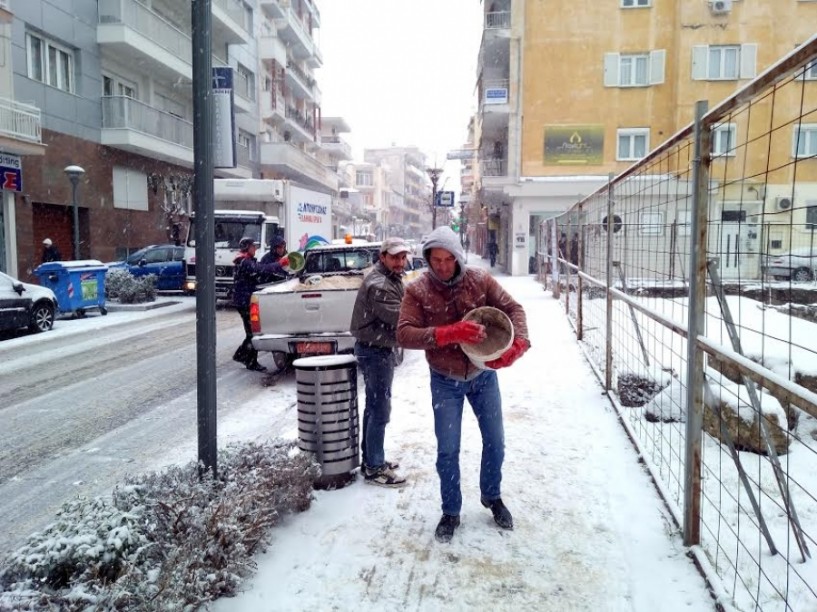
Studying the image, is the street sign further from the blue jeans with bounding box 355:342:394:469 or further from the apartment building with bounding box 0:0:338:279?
the blue jeans with bounding box 355:342:394:469

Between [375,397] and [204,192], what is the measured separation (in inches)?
74.4

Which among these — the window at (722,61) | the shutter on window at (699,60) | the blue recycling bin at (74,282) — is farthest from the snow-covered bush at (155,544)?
the window at (722,61)

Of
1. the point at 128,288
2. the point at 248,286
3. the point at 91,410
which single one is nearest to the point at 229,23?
the point at 128,288

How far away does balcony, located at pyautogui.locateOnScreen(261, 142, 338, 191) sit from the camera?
3788 centimetres

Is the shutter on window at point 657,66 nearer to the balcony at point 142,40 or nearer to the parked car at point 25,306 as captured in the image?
the balcony at point 142,40

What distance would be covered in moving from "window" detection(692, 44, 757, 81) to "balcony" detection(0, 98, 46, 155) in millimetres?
24257

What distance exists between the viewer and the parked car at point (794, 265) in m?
2.35

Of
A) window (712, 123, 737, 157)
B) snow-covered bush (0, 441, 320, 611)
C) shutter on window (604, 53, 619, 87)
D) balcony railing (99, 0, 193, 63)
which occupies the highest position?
balcony railing (99, 0, 193, 63)

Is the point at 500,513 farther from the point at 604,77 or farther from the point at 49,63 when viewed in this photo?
the point at 604,77

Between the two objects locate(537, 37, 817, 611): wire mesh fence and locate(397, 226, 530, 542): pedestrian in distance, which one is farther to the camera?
locate(397, 226, 530, 542): pedestrian in distance

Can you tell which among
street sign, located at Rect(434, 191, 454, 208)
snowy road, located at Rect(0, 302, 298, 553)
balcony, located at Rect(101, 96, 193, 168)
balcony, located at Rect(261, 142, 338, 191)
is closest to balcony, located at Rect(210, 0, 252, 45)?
balcony, located at Rect(261, 142, 338, 191)

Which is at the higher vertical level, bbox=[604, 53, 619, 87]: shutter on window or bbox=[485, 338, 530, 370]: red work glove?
bbox=[604, 53, 619, 87]: shutter on window

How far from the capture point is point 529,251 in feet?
93.4

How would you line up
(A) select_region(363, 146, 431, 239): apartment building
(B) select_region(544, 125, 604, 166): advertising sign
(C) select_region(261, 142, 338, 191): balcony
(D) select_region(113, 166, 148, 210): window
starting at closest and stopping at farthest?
(D) select_region(113, 166, 148, 210): window → (B) select_region(544, 125, 604, 166): advertising sign → (C) select_region(261, 142, 338, 191): balcony → (A) select_region(363, 146, 431, 239): apartment building
